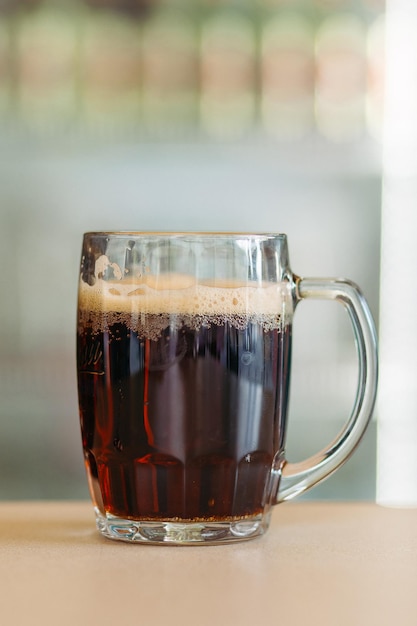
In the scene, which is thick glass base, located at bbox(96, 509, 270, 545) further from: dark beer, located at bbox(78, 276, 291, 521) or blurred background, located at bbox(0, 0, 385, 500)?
blurred background, located at bbox(0, 0, 385, 500)

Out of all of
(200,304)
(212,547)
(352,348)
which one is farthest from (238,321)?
(352,348)

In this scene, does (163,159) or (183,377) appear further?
(163,159)

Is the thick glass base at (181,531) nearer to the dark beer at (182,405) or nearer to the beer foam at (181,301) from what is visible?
the dark beer at (182,405)

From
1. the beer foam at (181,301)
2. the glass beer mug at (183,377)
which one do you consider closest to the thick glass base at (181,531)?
the glass beer mug at (183,377)

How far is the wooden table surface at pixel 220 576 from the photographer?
1.72 feet

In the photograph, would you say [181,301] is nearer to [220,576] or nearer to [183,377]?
[183,377]

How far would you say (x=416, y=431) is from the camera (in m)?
0.90

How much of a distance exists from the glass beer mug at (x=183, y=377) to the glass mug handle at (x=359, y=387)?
0.02 meters

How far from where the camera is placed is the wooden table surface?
0.52 m

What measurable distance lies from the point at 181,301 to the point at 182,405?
0.07 metres

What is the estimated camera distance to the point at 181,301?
65 centimetres

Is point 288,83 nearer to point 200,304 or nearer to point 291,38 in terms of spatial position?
point 291,38

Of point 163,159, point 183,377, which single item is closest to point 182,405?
point 183,377

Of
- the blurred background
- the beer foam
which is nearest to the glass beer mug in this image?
the beer foam
